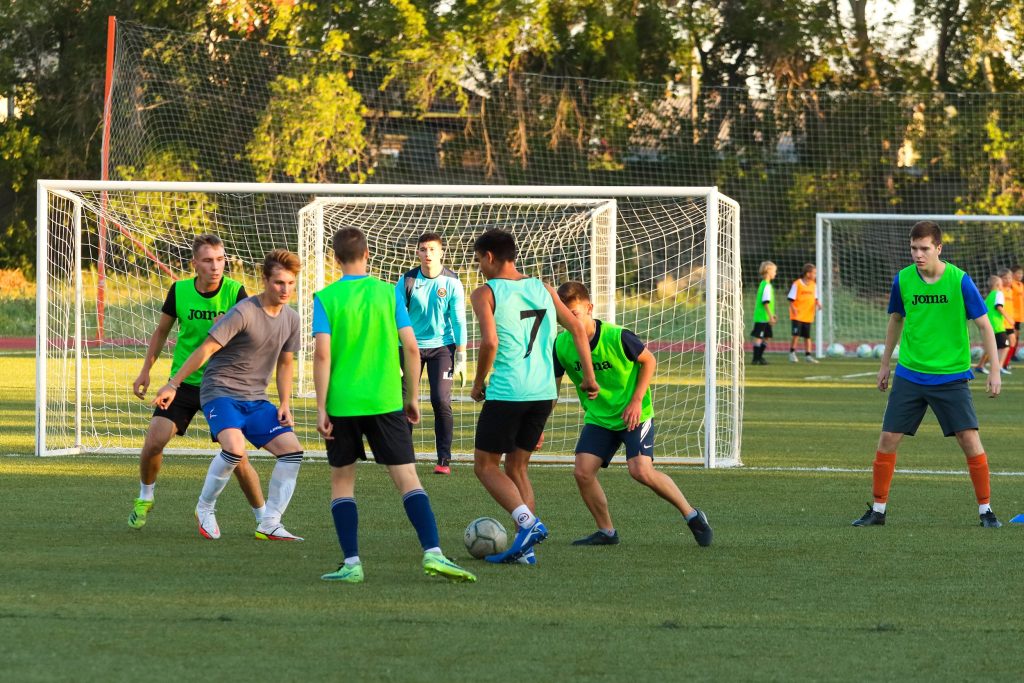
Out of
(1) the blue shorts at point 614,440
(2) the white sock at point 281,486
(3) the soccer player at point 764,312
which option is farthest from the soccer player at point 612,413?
(3) the soccer player at point 764,312

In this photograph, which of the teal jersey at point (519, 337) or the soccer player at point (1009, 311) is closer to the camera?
the teal jersey at point (519, 337)

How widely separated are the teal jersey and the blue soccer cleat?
0.64 metres

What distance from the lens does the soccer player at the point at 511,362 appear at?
22.7 ft

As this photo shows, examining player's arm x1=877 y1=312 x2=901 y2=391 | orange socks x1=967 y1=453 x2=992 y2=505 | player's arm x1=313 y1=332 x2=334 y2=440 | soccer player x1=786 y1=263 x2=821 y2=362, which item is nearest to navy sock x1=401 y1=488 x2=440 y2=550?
player's arm x1=313 y1=332 x2=334 y2=440

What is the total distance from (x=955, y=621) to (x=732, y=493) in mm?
3834

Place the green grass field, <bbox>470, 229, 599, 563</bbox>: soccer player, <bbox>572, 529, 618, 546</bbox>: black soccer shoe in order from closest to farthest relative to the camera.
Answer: the green grass field
<bbox>470, 229, 599, 563</bbox>: soccer player
<bbox>572, 529, 618, 546</bbox>: black soccer shoe

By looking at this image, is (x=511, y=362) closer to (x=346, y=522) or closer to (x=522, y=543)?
(x=522, y=543)

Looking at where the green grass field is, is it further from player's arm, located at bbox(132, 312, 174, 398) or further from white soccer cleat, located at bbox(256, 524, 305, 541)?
player's arm, located at bbox(132, 312, 174, 398)

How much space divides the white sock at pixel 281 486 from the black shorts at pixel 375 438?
1.14 metres

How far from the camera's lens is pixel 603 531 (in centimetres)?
750

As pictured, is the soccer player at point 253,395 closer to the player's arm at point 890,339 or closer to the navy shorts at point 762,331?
the player's arm at point 890,339

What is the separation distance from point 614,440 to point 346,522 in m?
1.77

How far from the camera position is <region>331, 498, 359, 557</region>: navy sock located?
6.30 m

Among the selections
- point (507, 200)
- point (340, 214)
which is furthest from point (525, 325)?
point (340, 214)
